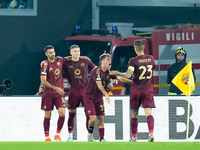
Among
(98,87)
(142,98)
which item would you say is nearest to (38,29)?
(98,87)

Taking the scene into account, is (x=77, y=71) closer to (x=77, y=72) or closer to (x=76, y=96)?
(x=77, y=72)

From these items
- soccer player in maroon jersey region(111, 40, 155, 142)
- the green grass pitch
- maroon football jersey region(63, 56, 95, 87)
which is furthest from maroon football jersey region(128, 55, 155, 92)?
the green grass pitch

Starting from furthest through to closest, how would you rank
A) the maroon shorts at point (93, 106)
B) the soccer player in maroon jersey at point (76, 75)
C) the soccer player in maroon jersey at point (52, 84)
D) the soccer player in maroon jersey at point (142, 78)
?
the soccer player in maroon jersey at point (76, 75), the soccer player in maroon jersey at point (52, 84), the maroon shorts at point (93, 106), the soccer player in maroon jersey at point (142, 78)

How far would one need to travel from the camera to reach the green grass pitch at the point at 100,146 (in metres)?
7.26

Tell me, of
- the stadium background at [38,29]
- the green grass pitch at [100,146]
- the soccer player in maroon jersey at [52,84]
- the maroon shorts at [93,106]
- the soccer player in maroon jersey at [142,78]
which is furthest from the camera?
the stadium background at [38,29]

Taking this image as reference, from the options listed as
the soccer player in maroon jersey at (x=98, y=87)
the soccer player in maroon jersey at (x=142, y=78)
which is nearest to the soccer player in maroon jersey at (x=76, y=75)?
the soccer player in maroon jersey at (x=98, y=87)

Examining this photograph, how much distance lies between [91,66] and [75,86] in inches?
18.3

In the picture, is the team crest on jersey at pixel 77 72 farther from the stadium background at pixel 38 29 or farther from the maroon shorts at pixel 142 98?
the stadium background at pixel 38 29

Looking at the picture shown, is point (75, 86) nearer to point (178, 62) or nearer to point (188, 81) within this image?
point (188, 81)

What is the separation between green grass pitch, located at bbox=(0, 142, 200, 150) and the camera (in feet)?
23.8

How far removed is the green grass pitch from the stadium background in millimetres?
8915

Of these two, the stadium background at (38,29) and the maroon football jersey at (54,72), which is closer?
the maroon football jersey at (54,72)

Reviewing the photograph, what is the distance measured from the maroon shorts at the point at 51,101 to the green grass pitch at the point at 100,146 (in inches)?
83.2

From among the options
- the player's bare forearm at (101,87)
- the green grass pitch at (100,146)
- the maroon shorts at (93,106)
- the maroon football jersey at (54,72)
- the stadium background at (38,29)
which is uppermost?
the stadium background at (38,29)
